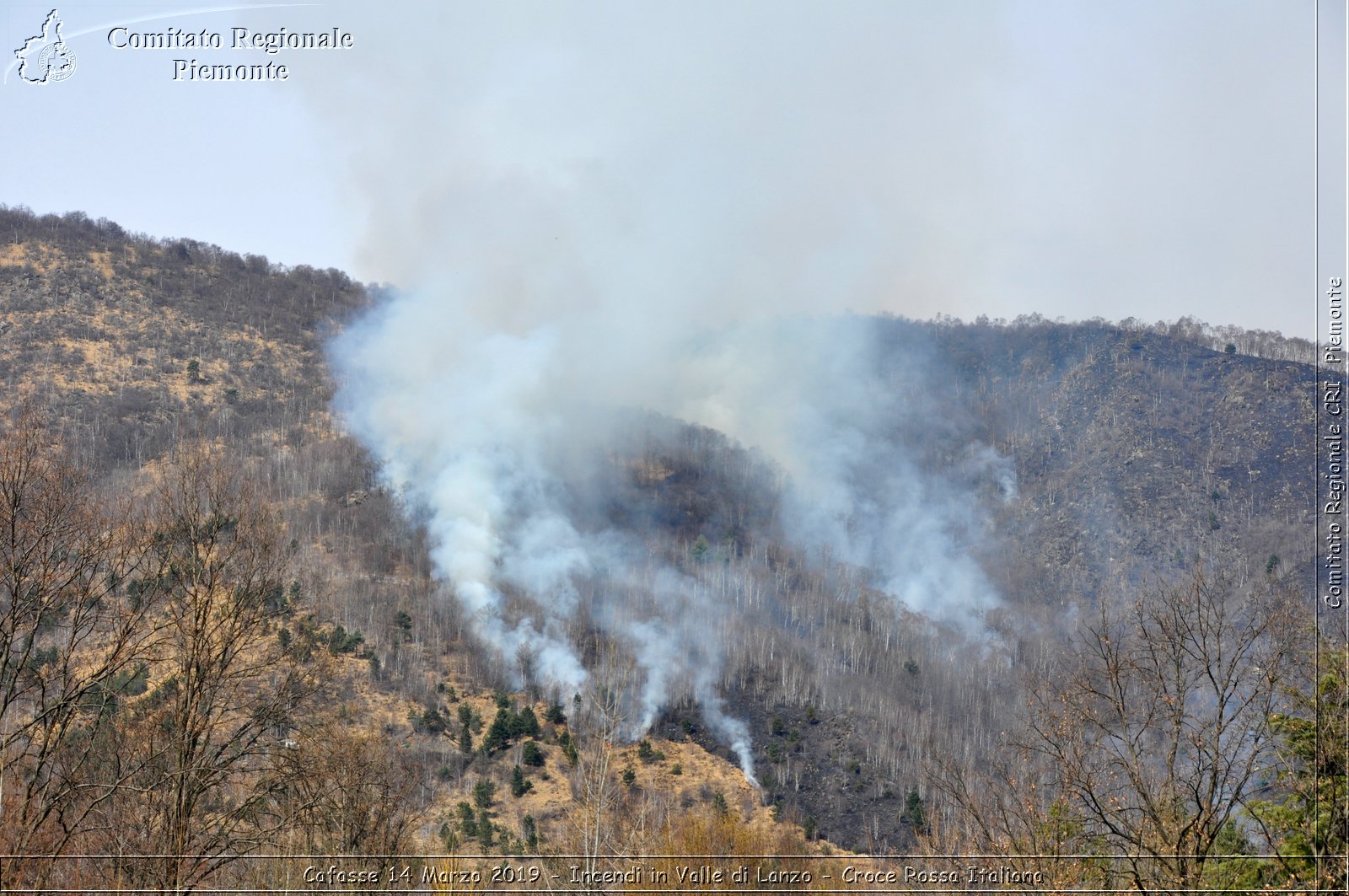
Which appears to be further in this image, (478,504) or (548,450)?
(548,450)

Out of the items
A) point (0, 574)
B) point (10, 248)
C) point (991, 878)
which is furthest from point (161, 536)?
point (10, 248)

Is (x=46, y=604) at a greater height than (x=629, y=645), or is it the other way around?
(x=629, y=645)

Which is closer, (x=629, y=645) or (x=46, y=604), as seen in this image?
(x=46, y=604)

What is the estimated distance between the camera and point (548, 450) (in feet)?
413

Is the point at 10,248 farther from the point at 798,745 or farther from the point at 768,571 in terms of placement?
the point at 798,745

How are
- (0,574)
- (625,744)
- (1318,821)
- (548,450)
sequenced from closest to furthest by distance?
(1318,821) < (0,574) < (625,744) < (548,450)

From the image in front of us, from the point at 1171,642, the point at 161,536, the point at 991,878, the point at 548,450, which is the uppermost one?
the point at 548,450

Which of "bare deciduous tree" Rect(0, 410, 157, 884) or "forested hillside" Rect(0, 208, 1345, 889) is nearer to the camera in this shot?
"bare deciduous tree" Rect(0, 410, 157, 884)

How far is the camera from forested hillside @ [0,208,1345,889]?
20.6 meters

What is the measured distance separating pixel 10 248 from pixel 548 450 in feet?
259

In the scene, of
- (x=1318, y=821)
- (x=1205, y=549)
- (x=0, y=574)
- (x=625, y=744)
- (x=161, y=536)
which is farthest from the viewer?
(x=1205, y=549)

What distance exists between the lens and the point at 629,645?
294 ft

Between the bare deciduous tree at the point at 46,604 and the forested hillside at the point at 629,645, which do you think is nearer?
the bare deciduous tree at the point at 46,604

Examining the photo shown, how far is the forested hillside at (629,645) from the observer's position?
67.7 feet
